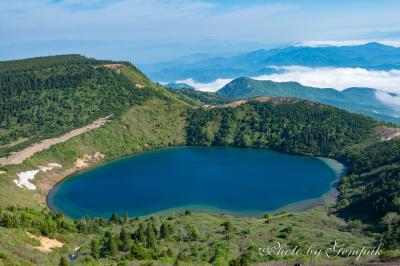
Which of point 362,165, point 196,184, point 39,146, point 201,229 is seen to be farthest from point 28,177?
point 362,165

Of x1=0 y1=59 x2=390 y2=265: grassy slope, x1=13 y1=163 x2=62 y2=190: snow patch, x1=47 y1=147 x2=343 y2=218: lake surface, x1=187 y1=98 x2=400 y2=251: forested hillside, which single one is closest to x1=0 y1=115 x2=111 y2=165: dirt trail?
x1=0 y1=59 x2=390 y2=265: grassy slope

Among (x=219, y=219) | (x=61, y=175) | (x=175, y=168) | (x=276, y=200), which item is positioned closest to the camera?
(x=219, y=219)

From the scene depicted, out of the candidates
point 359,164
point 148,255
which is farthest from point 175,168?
point 148,255

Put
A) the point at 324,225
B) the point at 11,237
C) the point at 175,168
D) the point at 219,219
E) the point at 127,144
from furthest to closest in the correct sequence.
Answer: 1. the point at 127,144
2. the point at 175,168
3. the point at 219,219
4. the point at 324,225
5. the point at 11,237

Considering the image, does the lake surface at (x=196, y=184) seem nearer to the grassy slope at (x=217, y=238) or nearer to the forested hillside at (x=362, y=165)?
the forested hillside at (x=362, y=165)

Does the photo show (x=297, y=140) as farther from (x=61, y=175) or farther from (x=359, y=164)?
(x=61, y=175)

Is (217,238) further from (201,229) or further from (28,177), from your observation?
(28,177)

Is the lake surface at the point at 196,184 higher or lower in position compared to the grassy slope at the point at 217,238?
lower

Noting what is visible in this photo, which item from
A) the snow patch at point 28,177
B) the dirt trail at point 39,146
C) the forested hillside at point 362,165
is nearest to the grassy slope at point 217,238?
the forested hillside at point 362,165

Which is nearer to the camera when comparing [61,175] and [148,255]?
[148,255]
